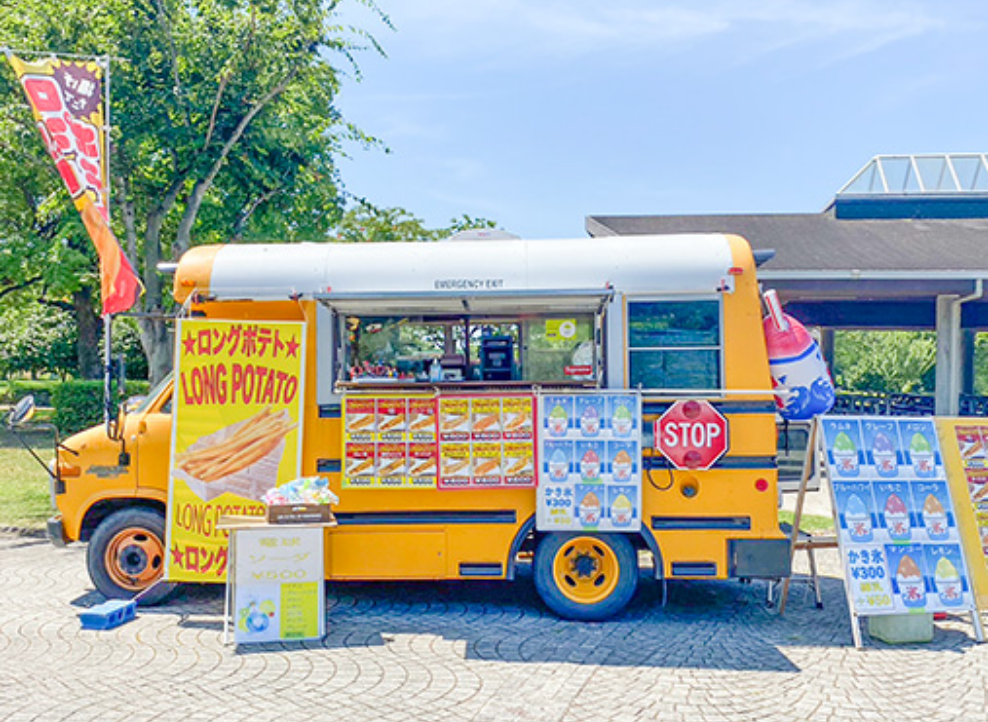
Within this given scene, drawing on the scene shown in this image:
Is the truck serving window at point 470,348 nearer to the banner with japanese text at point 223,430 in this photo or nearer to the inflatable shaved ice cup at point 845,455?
the banner with japanese text at point 223,430

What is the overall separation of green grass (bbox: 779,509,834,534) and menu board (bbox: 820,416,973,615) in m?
3.08

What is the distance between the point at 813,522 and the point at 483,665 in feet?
19.8

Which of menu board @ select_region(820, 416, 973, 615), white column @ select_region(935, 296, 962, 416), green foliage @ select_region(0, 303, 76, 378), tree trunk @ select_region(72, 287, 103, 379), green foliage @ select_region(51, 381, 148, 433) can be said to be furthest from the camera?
green foliage @ select_region(0, 303, 76, 378)

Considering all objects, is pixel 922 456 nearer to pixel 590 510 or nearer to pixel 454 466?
pixel 590 510

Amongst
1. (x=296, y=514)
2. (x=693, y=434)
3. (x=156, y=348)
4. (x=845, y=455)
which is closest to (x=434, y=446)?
(x=296, y=514)

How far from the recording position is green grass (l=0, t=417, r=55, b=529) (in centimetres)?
1030

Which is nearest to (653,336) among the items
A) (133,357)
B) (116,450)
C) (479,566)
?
(479,566)

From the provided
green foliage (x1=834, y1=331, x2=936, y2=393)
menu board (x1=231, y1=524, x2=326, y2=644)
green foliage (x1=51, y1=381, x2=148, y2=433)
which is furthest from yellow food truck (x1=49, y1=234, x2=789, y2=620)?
green foliage (x1=834, y1=331, x2=936, y2=393)

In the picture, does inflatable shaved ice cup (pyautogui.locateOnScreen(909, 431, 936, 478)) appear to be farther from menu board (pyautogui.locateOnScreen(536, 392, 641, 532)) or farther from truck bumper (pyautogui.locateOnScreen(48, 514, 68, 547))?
truck bumper (pyautogui.locateOnScreen(48, 514, 68, 547))

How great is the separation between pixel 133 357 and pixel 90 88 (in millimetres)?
19957

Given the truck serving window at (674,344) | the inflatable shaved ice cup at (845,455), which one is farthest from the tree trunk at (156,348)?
the inflatable shaved ice cup at (845,455)

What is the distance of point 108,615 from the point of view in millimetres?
6051

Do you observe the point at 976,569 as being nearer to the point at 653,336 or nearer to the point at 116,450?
the point at 653,336

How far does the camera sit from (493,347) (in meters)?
6.71
